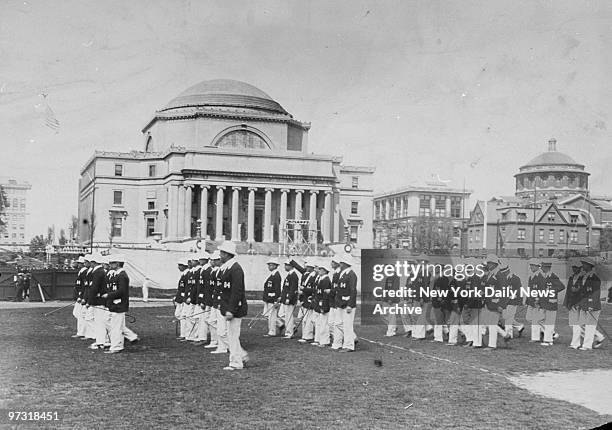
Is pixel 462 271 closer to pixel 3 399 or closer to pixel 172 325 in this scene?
pixel 172 325

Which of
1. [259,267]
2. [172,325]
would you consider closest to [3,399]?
[172,325]

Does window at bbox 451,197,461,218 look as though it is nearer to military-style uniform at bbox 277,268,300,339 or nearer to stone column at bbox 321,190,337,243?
military-style uniform at bbox 277,268,300,339

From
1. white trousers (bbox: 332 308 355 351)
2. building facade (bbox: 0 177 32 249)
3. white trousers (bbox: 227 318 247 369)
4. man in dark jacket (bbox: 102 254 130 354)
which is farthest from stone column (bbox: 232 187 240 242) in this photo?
white trousers (bbox: 227 318 247 369)

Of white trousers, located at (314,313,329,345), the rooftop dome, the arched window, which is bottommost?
white trousers, located at (314,313,329,345)

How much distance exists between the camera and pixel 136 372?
911 cm

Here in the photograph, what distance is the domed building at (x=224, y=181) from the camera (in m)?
47.9

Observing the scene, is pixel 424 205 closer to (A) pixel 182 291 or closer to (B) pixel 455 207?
(B) pixel 455 207

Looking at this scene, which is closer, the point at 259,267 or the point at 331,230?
the point at 259,267

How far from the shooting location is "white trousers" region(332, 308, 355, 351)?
11.7 metres

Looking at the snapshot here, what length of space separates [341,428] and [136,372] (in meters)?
3.26

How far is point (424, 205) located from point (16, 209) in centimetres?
1387

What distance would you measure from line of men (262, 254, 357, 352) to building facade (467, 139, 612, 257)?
5545mm

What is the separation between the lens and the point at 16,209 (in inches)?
496

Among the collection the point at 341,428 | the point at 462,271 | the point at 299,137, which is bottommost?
the point at 341,428
